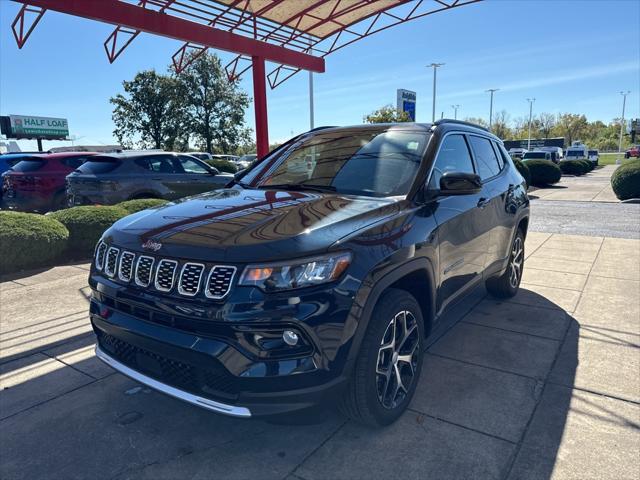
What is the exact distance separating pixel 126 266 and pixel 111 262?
206 mm

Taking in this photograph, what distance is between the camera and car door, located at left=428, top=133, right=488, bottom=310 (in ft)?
10.7

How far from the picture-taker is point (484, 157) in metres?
4.45

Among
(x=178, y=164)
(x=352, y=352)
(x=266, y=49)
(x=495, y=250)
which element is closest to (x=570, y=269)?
(x=495, y=250)

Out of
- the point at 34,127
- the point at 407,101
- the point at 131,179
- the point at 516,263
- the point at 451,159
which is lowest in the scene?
the point at 516,263

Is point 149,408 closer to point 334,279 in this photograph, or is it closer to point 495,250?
point 334,279

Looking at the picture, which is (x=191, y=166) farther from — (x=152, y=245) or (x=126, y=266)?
(x=152, y=245)

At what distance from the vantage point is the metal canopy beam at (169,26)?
819cm

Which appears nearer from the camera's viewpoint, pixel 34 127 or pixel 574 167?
Answer: pixel 574 167

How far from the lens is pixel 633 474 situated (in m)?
2.41

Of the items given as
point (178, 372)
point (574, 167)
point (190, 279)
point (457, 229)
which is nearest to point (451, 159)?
point (457, 229)

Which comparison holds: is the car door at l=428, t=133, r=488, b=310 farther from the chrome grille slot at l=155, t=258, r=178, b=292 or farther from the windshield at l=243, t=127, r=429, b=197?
the chrome grille slot at l=155, t=258, r=178, b=292

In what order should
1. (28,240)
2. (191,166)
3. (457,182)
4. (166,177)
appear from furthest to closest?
(191,166) < (166,177) < (28,240) < (457,182)

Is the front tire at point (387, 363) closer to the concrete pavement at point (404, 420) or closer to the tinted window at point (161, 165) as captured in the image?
the concrete pavement at point (404, 420)

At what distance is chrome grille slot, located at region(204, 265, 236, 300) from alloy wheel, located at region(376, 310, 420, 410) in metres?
0.91
